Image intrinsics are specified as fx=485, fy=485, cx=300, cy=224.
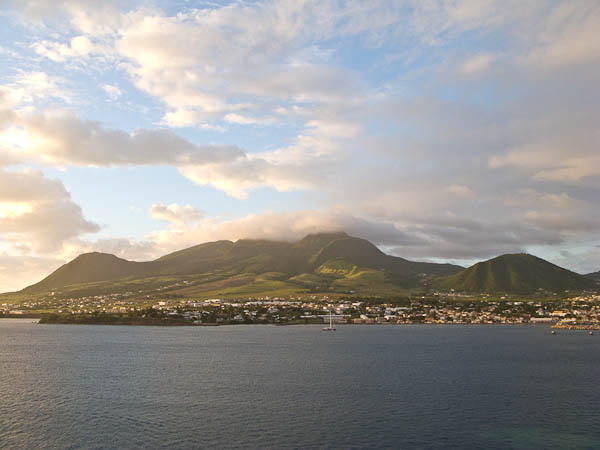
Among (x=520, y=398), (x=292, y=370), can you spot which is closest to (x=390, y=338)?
(x=292, y=370)

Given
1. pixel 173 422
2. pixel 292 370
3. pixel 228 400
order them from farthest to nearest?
1. pixel 292 370
2. pixel 228 400
3. pixel 173 422

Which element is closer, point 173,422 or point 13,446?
point 13,446

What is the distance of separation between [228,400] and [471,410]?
31.5 metres

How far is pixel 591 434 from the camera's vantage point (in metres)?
50.7

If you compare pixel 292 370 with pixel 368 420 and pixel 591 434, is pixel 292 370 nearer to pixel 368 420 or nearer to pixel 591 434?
pixel 368 420

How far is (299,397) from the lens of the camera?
6719cm

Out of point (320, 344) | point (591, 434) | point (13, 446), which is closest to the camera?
point (13, 446)

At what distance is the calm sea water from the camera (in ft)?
161

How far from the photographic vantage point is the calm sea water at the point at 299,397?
161 ft

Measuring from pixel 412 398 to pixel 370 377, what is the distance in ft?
57.4

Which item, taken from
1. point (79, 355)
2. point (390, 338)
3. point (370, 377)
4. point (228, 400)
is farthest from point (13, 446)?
point (390, 338)

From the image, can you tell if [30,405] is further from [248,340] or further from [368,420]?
[248,340]

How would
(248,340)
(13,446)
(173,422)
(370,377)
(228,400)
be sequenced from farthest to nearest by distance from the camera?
(248,340) < (370,377) < (228,400) < (173,422) < (13,446)

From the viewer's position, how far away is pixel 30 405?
207 ft
